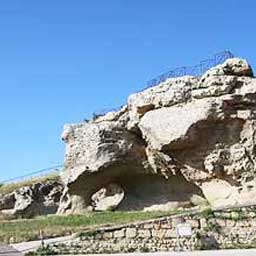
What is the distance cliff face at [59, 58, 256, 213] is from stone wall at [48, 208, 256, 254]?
6.79 metres

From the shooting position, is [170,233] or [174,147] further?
[174,147]

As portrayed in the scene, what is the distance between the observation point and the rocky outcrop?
132 feet

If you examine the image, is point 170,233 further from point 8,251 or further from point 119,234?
point 8,251

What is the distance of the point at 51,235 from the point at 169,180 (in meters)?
14.7

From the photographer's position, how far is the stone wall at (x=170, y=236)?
61.5 ft

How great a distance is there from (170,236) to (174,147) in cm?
1194

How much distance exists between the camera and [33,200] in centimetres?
4188

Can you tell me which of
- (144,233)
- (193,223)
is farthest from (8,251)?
(193,223)

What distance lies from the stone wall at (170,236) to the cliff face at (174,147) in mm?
6795

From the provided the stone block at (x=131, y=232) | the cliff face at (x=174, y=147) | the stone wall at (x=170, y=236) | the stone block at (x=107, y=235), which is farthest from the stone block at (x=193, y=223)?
the cliff face at (x=174, y=147)

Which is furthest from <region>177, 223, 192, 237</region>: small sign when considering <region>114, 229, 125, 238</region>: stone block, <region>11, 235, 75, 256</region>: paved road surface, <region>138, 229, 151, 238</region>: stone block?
<region>11, 235, 75, 256</region>: paved road surface

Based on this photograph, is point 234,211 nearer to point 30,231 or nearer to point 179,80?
point 30,231

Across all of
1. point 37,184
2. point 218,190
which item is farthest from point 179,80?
point 37,184

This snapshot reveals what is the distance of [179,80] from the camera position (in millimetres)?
31750
